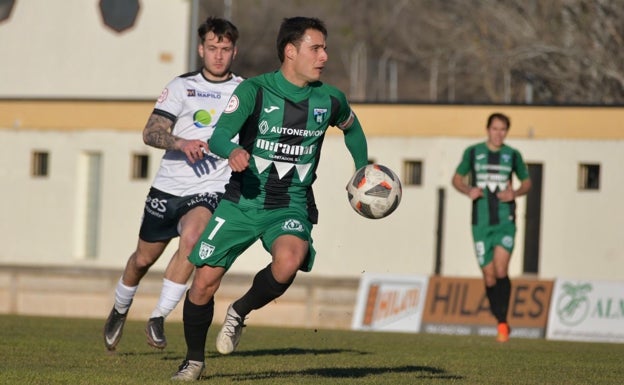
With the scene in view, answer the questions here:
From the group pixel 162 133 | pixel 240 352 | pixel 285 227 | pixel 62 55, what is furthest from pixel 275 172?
pixel 62 55

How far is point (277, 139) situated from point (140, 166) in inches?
840

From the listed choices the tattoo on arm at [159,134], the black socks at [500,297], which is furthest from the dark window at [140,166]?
the tattoo on arm at [159,134]

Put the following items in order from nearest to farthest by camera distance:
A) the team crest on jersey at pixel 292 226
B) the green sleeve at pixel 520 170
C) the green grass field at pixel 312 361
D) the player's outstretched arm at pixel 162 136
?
the team crest on jersey at pixel 292 226
the green grass field at pixel 312 361
the player's outstretched arm at pixel 162 136
the green sleeve at pixel 520 170

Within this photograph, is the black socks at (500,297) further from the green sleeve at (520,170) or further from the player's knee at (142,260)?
the player's knee at (142,260)

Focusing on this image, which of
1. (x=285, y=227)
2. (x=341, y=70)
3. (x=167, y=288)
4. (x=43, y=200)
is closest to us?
(x=285, y=227)

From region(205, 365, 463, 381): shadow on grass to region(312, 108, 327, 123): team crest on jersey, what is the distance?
1723 millimetres

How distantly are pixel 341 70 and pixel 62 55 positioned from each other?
2512 cm

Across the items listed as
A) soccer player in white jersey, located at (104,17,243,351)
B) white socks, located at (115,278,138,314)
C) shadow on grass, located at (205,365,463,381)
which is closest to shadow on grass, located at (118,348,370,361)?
white socks, located at (115,278,138,314)

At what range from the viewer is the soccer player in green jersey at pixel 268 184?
888cm

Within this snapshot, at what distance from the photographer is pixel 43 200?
3095cm

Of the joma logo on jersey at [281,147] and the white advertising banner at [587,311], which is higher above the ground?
the joma logo on jersey at [281,147]

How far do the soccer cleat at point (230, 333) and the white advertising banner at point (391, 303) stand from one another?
11.3 meters

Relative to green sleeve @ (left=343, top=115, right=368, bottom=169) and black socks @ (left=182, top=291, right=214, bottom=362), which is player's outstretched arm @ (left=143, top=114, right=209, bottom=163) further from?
black socks @ (left=182, top=291, right=214, bottom=362)

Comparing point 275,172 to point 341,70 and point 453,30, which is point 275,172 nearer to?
point 453,30
